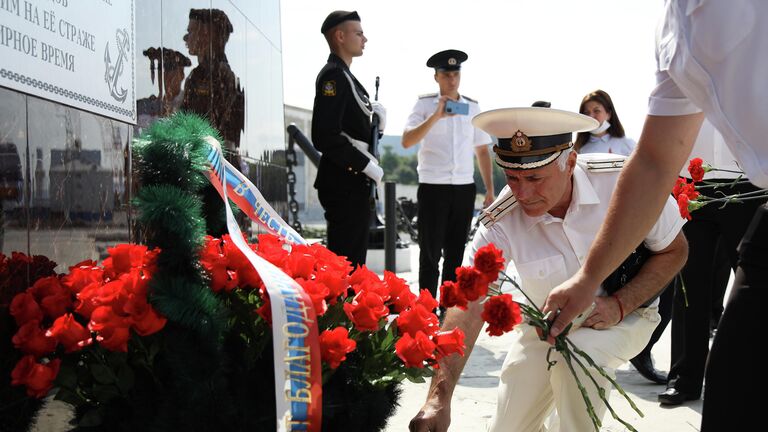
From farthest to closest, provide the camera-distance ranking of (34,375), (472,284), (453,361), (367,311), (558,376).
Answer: (558,376), (453,361), (367,311), (472,284), (34,375)

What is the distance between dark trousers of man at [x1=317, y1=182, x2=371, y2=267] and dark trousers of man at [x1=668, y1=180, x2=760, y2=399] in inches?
73.0

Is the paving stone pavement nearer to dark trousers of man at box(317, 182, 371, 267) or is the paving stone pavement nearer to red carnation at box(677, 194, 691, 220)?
dark trousers of man at box(317, 182, 371, 267)

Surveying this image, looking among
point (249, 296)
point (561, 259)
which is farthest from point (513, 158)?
point (249, 296)

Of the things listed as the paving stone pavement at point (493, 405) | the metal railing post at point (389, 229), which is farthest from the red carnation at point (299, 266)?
the metal railing post at point (389, 229)

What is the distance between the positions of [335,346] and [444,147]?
181 inches

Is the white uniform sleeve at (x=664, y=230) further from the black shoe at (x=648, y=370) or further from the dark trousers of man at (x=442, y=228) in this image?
the dark trousers of man at (x=442, y=228)

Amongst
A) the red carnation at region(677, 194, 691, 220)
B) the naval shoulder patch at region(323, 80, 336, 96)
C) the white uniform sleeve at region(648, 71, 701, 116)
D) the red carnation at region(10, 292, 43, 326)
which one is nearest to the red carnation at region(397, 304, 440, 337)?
the white uniform sleeve at region(648, 71, 701, 116)

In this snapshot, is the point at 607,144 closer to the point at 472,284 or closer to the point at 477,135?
the point at 477,135

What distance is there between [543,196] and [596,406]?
704 mm

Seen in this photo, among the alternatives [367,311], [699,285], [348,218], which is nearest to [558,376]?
[367,311]

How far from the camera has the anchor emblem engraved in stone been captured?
2715mm

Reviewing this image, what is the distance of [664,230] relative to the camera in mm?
2678

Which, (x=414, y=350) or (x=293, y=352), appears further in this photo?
(x=414, y=350)

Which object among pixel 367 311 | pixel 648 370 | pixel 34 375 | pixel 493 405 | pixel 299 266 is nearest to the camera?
pixel 34 375
